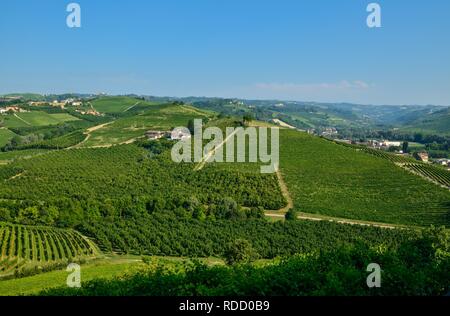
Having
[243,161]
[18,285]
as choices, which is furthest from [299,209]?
[18,285]

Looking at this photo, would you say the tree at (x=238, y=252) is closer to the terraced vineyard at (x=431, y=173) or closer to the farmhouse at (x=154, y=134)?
the terraced vineyard at (x=431, y=173)

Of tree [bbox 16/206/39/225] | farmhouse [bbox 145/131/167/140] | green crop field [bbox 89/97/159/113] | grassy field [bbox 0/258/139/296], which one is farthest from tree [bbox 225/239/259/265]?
green crop field [bbox 89/97/159/113]

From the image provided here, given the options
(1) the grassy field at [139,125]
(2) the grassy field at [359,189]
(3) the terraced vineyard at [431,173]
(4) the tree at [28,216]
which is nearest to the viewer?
(4) the tree at [28,216]

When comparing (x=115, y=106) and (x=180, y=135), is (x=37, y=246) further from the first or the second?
(x=115, y=106)

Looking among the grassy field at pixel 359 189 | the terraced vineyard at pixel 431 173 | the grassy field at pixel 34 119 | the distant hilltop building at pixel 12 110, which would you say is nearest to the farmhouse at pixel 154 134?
the grassy field at pixel 359 189

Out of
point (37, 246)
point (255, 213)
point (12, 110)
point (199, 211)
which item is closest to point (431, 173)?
point (255, 213)

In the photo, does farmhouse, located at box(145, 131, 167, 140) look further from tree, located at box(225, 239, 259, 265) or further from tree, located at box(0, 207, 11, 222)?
tree, located at box(225, 239, 259, 265)

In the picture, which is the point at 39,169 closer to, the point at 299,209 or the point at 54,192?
the point at 54,192
